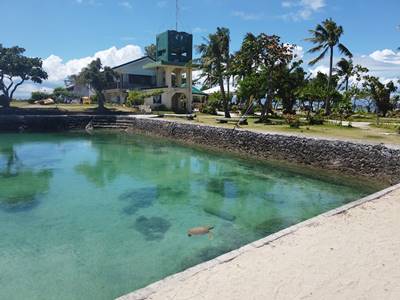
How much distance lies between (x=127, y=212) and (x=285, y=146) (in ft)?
33.9

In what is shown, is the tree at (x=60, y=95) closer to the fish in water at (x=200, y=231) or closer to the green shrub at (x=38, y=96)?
the green shrub at (x=38, y=96)

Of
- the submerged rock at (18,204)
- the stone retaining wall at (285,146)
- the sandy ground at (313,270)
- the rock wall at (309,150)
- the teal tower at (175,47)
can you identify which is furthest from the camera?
the teal tower at (175,47)

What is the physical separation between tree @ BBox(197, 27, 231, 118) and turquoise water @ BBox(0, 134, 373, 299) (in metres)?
13.5

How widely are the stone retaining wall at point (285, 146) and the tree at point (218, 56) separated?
678 cm

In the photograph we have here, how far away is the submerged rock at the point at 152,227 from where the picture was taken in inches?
336

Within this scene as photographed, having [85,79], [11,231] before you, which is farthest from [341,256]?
[85,79]

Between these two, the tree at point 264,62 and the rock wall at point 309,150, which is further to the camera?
the tree at point 264,62

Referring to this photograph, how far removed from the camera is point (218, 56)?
32031mm

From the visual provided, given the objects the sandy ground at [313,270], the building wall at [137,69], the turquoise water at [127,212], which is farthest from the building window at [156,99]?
the sandy ground at [313,270]

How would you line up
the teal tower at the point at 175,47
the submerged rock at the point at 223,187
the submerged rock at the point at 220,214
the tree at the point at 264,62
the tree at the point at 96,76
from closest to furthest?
the submerged rock at the point at 220,214 → the submerged rock at the point at 223,187 → the tree at the point at 264,62 → the tree at the point at 96,76 → the teal tower at the point at 175,47

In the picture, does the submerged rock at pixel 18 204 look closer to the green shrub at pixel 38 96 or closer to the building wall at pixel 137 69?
the building wall at pixel 137 69

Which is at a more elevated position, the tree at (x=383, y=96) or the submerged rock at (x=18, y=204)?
the tree at (x=383, y=96)

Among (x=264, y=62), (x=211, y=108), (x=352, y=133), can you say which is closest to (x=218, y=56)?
(x=264, y=62)

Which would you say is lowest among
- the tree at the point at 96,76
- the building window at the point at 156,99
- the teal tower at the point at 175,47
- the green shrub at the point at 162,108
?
the green shrub at the point at 162,108
